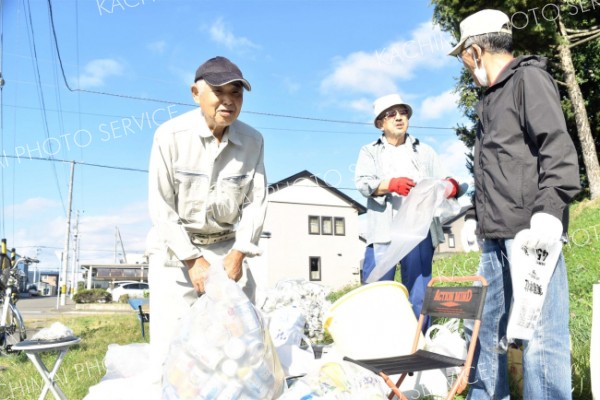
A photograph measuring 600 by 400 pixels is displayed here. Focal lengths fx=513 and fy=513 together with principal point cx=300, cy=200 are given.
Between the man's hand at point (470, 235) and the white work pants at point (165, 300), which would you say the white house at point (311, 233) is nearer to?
the white work pants at point (165, 300)

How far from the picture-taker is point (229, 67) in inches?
99.2

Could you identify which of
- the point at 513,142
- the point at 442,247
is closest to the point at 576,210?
the point at 513,142

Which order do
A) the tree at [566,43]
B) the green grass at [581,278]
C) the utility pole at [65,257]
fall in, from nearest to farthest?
the green grass at [581,278], the tree at [566,43], the utility pole at [65,257]

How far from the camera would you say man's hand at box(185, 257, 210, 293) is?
2.52 m

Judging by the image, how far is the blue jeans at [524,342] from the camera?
1.98 metres

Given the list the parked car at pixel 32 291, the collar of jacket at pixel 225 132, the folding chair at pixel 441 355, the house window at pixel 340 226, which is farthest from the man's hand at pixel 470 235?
the parked car at pixel 32 291

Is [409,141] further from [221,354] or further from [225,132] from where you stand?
[221,354]

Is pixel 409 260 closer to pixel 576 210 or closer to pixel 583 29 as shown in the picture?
pixel 576 210

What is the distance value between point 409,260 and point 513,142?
1554 millimetres

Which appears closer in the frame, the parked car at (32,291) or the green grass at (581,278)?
the green grass at (581,278)

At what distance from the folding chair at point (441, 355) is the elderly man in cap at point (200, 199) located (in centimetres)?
88

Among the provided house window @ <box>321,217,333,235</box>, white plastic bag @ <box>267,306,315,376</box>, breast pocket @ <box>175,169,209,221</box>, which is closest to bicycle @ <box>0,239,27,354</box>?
white plastic bag @ <box>267,306,315,376</box>

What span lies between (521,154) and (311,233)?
2955cm

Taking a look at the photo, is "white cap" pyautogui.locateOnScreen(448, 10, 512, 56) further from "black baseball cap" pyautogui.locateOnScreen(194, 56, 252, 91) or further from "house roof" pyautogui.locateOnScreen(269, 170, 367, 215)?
"house roof" pyautogui.locateOnScreen(269, 170, 367, 215)
